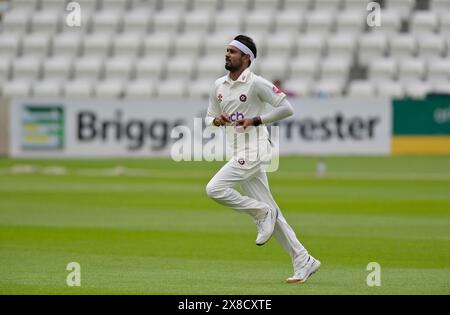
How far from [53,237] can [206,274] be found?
13.2 feet

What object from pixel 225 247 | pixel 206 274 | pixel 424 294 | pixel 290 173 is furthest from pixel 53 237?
pixel 290 173

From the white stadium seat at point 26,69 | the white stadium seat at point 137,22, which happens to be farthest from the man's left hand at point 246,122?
the white stadium seat at point 137,22

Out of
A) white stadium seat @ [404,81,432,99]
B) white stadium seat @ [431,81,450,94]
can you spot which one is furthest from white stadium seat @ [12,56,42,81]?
white stadium seat @ [431,81,450,94]

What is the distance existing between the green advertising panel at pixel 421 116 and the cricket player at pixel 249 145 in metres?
18.9

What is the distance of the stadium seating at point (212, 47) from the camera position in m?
32.3

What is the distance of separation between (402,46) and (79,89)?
→ 9.38 meters

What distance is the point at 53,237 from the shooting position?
1409cm

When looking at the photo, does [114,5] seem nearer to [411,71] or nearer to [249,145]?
[411,71]

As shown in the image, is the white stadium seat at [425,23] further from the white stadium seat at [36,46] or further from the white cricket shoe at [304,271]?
the white cricket shoe at [304,271]

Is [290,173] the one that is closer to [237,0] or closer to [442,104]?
[442,104]

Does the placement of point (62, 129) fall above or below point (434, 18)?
below

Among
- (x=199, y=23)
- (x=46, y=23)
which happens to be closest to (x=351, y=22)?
(x=199, y=23)

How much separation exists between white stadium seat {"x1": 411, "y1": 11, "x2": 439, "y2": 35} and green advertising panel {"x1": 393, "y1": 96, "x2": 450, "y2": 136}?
486cm

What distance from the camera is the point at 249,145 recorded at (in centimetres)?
1016
